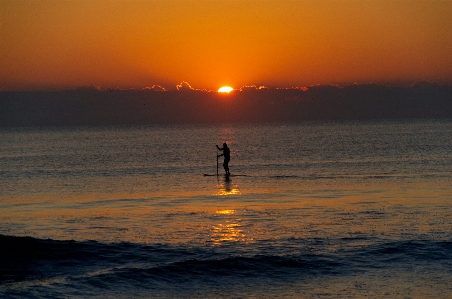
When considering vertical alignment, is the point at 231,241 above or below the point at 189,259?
above

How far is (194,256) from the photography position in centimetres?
1602

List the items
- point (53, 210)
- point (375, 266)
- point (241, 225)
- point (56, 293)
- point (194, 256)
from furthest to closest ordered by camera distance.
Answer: point (53, 210) < point (241, 225) < point (194, 256) < point (375, 266) < point (56, 293)

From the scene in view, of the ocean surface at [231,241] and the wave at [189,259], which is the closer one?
the ocean surface at [231,241]

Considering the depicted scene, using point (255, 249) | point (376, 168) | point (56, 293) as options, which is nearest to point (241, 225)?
point (255, 249)

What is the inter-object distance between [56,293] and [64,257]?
286cm

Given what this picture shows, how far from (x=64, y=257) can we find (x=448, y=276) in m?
9.26

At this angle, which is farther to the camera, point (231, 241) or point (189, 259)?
point (231, 241)

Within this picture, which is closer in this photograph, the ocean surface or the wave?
the ocean surface

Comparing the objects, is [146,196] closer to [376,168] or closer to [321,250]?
[321,250]

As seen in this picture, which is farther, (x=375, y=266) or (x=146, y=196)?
(x=146, y=196)

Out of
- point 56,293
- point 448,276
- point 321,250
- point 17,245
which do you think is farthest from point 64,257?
point 448,276

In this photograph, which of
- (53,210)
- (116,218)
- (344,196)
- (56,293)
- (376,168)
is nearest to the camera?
(56,293)

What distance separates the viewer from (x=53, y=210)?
24.3 metres

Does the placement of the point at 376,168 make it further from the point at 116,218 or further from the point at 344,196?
the point at 116,218
